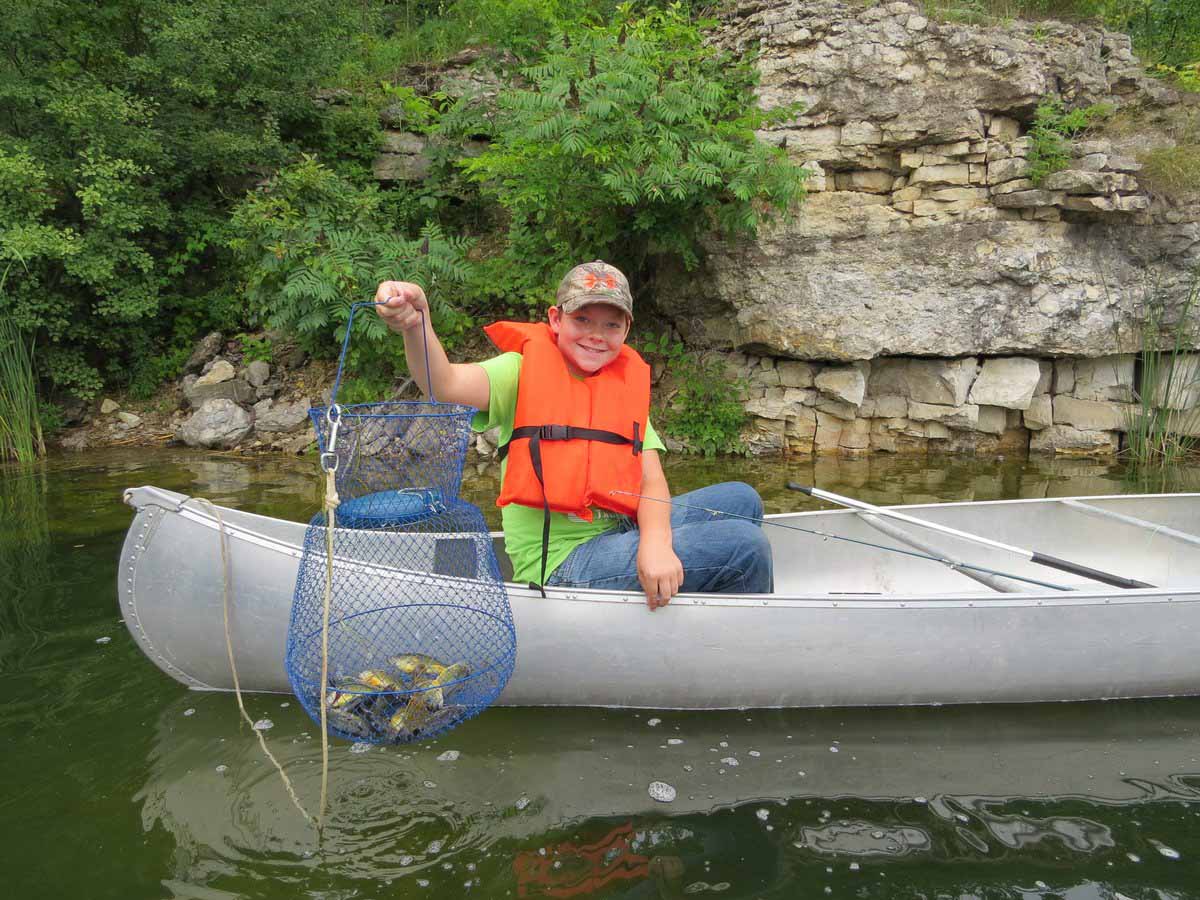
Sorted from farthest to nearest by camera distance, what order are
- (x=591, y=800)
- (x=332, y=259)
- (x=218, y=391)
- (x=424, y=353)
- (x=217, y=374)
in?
(x=217, y=374) → (x=218, y=391) → (x=332, y=259) → (x=591, y=800) → (x=424, y=353)

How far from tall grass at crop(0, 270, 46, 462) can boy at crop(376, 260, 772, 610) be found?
6.40 meters

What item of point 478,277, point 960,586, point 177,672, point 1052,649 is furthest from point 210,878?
point 478,277

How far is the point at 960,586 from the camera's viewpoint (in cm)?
414

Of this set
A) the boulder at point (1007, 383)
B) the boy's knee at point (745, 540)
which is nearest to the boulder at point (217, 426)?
the boy's knee at point (745, 540)

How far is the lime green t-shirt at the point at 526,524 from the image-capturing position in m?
2.72

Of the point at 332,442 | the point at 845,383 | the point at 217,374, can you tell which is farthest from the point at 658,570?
the point at 217,374

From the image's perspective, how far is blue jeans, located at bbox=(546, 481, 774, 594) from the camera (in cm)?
283

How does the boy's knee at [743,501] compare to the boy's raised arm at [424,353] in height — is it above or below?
below

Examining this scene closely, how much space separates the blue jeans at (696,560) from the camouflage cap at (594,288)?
2.74 feet

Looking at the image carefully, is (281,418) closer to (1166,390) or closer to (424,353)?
(424,353)

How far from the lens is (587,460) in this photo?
2689mm

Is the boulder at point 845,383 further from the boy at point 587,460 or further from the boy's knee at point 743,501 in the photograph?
the boy at point 587,460

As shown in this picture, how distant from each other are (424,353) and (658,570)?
1.03 meters

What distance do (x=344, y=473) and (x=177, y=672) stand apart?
129 cm
